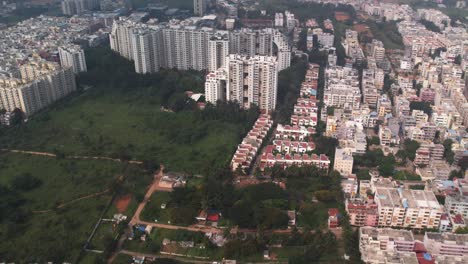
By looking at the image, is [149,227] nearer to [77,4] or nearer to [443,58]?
[443,58]

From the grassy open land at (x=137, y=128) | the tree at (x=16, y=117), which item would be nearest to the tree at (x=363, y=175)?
the grassy open land at (x=137, y=128)

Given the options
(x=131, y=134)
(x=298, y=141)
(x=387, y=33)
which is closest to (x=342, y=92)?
(x=298, y=141)

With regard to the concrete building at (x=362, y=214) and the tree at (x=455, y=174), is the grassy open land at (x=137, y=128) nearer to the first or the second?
the concrete building at (x=362, y=214)

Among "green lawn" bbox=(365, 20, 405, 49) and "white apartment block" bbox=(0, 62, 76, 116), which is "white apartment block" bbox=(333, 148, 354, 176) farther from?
"green lawn" bbox=(365, 20, 405, 49)

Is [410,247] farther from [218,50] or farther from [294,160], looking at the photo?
[218,50]

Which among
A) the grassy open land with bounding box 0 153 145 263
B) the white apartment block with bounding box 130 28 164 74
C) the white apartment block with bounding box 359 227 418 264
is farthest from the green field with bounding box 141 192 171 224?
the white apartment block with bounding box 130 28 164 74

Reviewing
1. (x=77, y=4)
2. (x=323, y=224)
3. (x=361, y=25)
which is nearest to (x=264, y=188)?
(x=323, y=224)
